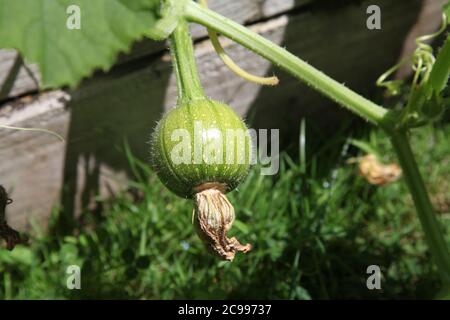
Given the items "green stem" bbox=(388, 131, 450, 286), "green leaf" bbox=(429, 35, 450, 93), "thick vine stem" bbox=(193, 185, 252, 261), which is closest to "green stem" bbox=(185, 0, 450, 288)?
"green stem" bbox=(388, 131, 450, 286)

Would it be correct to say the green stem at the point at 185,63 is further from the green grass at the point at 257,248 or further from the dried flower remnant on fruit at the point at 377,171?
the dried flower remnant on fruit at the point at 377,171

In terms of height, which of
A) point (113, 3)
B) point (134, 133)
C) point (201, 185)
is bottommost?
point (201, 185)

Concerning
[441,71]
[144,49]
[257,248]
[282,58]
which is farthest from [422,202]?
[144,49]

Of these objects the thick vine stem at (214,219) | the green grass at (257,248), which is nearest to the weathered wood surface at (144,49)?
the green grass at (257,248)

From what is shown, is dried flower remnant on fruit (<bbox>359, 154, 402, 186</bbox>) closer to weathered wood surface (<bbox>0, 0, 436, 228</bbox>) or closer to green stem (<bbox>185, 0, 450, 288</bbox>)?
weathered wood surface (<bbox>0, 0, 436, 228</bbox>)
